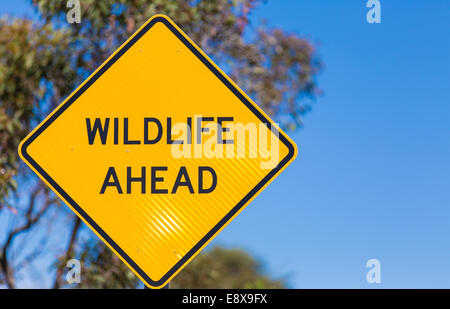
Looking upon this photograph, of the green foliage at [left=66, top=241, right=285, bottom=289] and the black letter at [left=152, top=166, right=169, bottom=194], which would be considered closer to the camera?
the black letter at [left=152, top=166, right=169, bottom=194]

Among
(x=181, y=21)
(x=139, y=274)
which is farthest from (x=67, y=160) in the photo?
(x=181, y=21)

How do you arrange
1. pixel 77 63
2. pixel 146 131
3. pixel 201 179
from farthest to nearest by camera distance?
pixel 77 63 < pixel 146 131 < pixel 201 179

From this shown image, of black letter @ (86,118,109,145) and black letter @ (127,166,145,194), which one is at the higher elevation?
black letter @ (86,118,109,145)

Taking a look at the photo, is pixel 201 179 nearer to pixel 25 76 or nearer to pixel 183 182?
pixel 183 182

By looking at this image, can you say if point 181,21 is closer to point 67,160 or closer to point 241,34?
point 241,34

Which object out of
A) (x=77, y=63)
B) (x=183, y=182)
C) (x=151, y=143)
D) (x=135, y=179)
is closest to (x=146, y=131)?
(x=151, y=143)

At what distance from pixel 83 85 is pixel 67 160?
1.74 feet

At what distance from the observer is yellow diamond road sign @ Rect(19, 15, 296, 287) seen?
4266 mm

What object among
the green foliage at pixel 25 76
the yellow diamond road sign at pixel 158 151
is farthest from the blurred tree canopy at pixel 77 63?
the yellow diamond road sign at pixel 158 151

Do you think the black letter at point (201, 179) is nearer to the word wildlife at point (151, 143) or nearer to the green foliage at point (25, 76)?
the word wildlife at point (151, 143)

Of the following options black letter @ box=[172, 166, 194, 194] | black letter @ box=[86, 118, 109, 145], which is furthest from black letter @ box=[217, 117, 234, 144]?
black letter @ box=[86, 118, 109, 145]

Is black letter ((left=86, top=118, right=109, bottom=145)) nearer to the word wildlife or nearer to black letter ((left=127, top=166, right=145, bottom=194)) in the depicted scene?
the word wildlife

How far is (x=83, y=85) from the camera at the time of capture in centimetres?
453

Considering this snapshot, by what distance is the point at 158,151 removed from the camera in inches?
172
